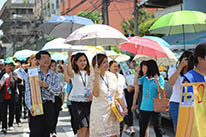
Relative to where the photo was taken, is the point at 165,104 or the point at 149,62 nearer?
the point at 165,104

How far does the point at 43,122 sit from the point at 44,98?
0.41 m

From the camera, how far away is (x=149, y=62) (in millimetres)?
7516

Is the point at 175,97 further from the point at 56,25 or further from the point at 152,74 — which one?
the point at 56,25

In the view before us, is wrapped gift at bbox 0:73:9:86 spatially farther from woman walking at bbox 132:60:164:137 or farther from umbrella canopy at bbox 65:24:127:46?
woman walking at bbox 132:60:164:137

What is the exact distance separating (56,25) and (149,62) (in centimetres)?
345

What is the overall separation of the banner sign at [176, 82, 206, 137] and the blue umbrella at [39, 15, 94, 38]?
6210 mm

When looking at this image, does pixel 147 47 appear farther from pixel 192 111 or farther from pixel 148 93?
pixel 192 111

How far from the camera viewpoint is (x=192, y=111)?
368 cm

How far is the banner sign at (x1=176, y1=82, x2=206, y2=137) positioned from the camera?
3670 mm

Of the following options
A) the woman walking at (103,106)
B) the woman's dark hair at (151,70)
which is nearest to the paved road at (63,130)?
the woman's dark hair at (151,70)

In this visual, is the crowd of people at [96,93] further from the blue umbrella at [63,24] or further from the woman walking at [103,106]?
the blue umbrella at [63,24]

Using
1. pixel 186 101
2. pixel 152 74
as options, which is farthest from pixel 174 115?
pixel 186 101

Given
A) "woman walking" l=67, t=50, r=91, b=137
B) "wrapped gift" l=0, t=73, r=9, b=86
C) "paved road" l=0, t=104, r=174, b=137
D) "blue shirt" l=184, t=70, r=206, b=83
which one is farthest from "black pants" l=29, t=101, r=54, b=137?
"wrapped gift" l=0, t=73, r=9, b=86

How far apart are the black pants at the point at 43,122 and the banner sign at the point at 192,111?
10.4ft
